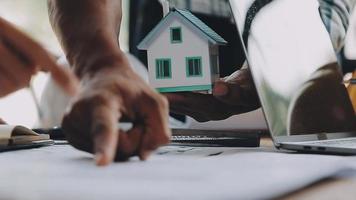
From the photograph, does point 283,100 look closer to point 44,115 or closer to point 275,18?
point 275,18

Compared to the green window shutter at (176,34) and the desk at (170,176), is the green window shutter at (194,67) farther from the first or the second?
the desk at (170,176)

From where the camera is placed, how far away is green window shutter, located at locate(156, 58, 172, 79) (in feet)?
2.10

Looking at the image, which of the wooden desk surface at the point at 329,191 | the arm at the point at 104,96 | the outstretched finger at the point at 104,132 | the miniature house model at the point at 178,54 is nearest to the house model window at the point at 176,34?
the miniature house model at the point at 178,54

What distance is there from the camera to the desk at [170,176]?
0.30 m

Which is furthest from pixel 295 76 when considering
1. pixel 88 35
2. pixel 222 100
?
pixel 88 35

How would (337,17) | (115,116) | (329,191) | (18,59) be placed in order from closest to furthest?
(329,191), (115,116), (18,59), (337,17)

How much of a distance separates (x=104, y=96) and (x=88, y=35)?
84 millimetres

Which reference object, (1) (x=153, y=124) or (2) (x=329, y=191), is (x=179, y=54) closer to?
(1) (x=153, y=124)

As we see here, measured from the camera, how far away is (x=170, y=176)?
1.18ft

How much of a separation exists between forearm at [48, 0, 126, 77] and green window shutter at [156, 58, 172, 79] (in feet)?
0.32

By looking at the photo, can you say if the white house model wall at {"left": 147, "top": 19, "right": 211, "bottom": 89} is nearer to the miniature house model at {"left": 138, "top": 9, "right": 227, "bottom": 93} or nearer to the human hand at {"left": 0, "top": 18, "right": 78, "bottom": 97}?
the miniature house model at {"left": 138, "top": 9, "right": 227, "bottom": 93}

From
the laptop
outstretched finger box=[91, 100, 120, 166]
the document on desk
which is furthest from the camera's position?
the laptop

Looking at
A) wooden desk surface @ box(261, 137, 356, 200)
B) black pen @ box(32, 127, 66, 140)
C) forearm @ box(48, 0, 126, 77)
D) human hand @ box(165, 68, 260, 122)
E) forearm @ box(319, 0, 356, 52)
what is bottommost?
wooden desk surface @ box(261, 137, 356, 200)

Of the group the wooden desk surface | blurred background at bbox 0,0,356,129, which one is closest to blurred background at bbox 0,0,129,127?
blurred background at bbox 0,0,356,129
